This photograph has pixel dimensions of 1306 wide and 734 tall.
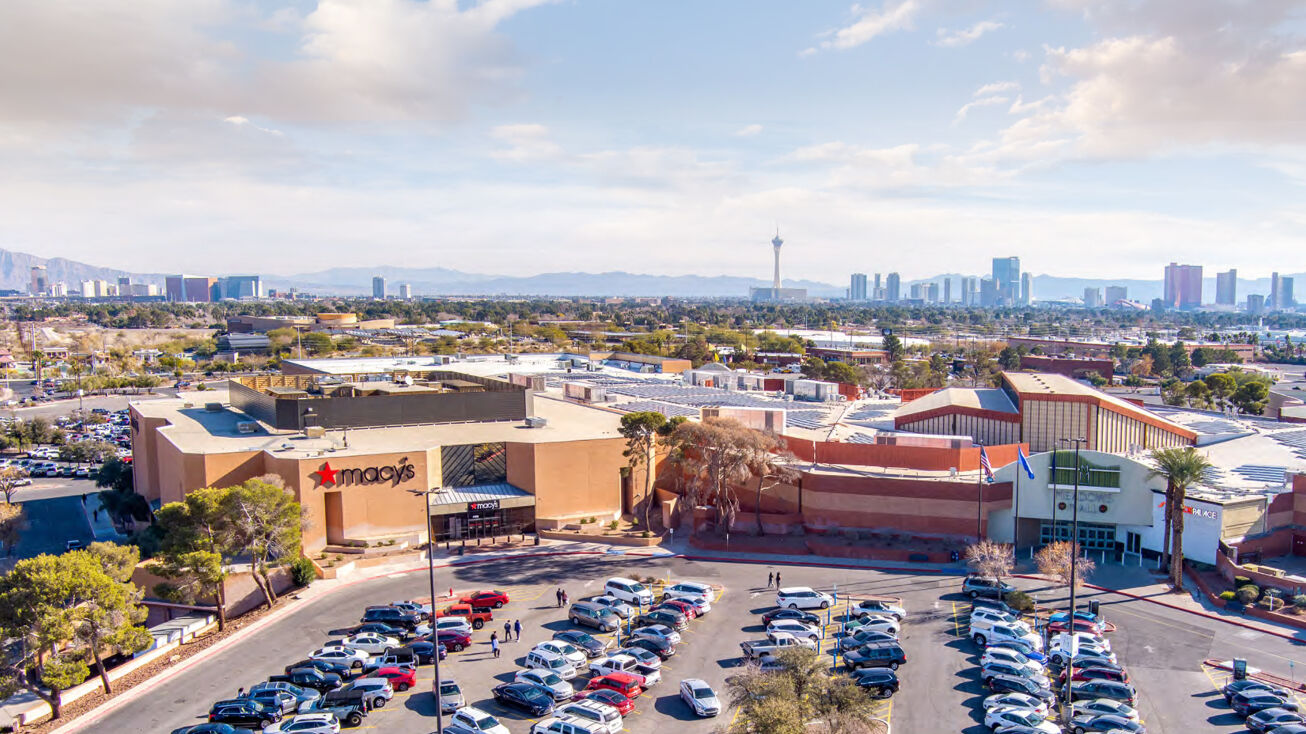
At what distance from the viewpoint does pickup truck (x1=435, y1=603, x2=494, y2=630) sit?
111ft

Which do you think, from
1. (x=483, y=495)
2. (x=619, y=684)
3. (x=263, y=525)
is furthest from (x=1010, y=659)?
(x=263, y=525)

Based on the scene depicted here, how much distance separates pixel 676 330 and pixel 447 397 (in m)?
135

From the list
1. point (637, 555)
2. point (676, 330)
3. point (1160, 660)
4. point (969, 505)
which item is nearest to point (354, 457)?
point (637, 555)

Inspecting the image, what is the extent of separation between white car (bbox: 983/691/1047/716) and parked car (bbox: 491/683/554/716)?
13436mm

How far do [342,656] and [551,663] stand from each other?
24.2ft

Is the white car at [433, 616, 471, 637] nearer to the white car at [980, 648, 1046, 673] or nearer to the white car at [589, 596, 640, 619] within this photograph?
the white car at [589, 596, 640, 619]

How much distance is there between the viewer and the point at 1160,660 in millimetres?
30703

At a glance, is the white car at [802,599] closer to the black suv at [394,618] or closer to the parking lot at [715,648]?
the parking lot at [715,648]

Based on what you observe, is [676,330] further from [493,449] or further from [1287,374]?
[493,449]

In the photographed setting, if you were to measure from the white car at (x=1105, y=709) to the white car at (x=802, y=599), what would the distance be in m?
10.7

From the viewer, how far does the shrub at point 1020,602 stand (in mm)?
35062

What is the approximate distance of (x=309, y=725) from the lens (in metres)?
25.2

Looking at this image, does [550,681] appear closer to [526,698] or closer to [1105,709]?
[526,698]

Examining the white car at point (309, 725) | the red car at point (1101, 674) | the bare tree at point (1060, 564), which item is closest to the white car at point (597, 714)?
the white car at point (309, 725)
